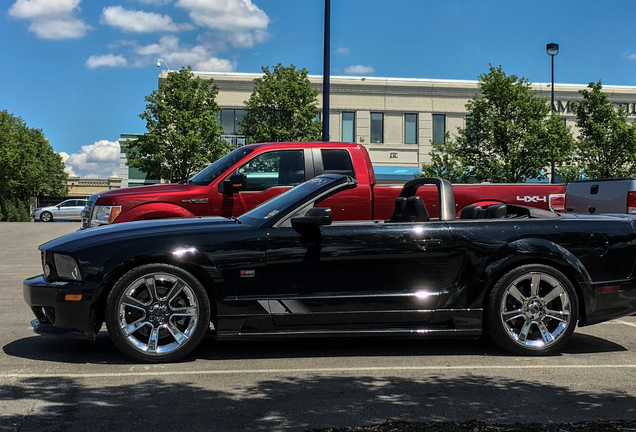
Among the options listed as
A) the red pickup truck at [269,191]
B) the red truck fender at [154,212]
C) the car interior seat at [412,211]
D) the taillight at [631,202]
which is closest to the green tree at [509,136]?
the taillight at [631,202]

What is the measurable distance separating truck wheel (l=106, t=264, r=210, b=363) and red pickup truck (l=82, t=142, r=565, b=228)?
3142mm

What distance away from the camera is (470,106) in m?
25.5

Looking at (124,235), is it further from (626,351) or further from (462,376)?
(626,351)

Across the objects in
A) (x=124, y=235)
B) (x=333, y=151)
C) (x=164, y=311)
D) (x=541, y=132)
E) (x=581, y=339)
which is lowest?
(x=581, y=339)

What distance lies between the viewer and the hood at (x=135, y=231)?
493 cm

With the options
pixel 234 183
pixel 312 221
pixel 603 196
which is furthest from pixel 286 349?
pixel 603 196

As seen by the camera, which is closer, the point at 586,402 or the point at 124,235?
the point at 586,402

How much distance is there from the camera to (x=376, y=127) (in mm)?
40688

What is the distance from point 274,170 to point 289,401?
4.80m

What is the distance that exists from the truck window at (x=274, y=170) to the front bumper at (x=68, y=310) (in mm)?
3680

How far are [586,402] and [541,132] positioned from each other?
20772 millimetres

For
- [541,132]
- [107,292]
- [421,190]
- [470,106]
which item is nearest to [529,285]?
[421,190]

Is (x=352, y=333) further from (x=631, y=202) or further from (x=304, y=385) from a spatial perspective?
(x=631, y=202)

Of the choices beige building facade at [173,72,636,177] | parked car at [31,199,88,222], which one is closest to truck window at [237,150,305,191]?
beige building facade at [173,72,636,177]
